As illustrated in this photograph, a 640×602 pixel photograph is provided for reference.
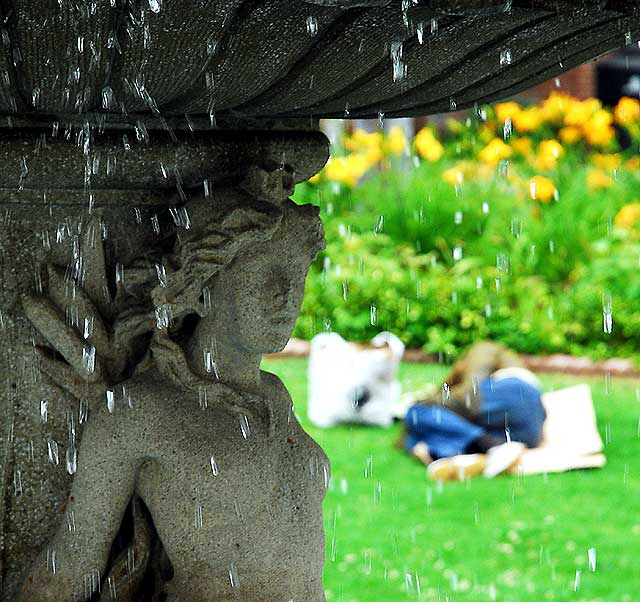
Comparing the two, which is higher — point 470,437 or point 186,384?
point 186,384

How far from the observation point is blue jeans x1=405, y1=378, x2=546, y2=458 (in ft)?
19.1

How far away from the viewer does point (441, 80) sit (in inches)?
92.5

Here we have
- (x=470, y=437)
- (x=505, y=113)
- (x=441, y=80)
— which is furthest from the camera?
(x=505, y=113)

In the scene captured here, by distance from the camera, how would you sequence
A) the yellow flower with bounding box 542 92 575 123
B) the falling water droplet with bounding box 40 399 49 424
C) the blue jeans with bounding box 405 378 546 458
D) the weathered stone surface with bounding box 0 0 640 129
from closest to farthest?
the weathered stone surface with bounding box 0 0 640 129, the falling water droplet with bounding box 40 399 49 424, the blue jeans with bounding box 405 378 546 458, the yellow flower with bounding box 542 92 575 123

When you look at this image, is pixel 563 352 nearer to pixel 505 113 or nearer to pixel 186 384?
pixel 505 113

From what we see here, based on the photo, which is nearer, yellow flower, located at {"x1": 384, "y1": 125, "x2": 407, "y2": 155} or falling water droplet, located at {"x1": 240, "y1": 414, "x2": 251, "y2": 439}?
falling water droplet, located at {"x1": 240, "y1": 414, "x2": 251, "y2": 439}

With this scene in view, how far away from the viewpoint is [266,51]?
1.94m

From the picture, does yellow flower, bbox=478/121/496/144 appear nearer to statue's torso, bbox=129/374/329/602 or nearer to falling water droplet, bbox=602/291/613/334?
falling water droplet, bbox=602/291/613/334

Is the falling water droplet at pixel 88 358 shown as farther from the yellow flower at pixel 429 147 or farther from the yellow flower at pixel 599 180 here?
the yellow flower at pixel 429 147

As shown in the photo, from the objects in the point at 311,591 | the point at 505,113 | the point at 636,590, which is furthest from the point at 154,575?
the point at 505,113

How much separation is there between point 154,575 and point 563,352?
5.42 metres

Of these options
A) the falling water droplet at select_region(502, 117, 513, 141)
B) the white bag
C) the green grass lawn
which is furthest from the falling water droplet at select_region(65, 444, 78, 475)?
the falling water droplet at select_region(502, 117, 513, 141)

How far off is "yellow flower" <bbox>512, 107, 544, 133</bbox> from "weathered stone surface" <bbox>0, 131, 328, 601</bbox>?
7.59m

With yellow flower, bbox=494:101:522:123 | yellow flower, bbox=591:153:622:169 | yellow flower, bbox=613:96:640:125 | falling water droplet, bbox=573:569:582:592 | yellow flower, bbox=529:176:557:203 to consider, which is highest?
yellow flower, bbox=494:101:522:123
